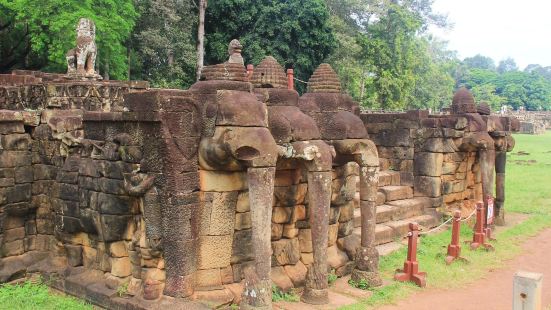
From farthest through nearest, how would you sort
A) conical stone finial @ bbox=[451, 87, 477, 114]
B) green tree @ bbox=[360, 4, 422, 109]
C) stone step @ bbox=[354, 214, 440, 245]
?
green tree @ bbox=[360, 4, 422, 109] < conical stone finial @ bbox=[451, 87, 477, 114] < stone step @ bbox=[354, 214, 440, 245]

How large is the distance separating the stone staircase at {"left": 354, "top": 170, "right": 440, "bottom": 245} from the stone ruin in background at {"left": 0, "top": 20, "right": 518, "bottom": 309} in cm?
217

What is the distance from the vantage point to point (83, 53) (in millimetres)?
9836

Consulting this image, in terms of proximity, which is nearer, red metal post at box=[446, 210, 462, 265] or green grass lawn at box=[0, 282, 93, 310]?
green grass lawn at box=[0, 282, 93, 310]

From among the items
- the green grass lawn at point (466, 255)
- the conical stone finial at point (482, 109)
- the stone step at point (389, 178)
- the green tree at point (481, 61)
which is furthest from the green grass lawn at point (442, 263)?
the green tree at point (481, 61)

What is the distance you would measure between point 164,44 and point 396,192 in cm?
1763

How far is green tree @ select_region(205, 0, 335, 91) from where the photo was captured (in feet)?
90.2

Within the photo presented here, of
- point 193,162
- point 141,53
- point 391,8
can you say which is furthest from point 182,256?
point 391,8

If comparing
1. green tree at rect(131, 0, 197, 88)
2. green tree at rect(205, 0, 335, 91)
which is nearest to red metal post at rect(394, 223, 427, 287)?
green tree at rect(131, 0, 197, 88)

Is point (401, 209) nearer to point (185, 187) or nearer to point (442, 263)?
point (442, 263)

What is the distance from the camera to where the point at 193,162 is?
5793 mm

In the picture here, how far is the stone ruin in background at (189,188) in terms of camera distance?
564 centimetres

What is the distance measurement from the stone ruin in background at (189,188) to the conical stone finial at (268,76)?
0.06 ft

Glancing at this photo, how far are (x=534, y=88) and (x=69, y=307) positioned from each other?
86.0m

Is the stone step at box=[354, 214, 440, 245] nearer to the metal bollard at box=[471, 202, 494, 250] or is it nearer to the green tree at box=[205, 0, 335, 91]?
the metal bollard at box=[471, 202, 494, 250]
